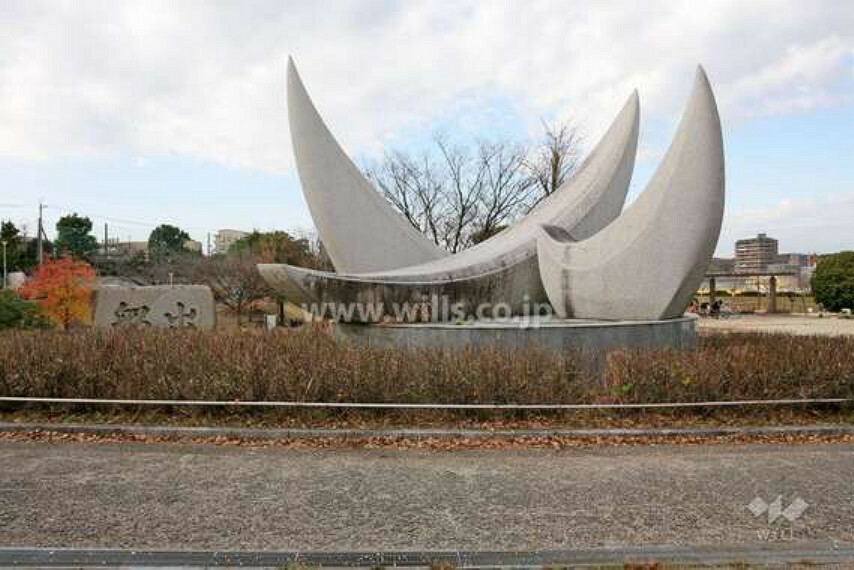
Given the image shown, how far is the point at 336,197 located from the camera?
9953 millimetres

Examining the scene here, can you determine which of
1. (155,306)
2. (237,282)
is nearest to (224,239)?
(237,282)

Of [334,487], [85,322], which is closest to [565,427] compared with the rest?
[334,487]

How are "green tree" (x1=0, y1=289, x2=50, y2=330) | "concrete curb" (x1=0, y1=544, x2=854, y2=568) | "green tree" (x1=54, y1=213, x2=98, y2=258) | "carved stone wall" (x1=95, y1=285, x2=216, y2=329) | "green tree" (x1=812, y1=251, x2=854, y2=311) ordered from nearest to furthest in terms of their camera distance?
"concrete curb" (x1=0, y1=544, x2=854, y2=568) < "green tree" (x1=0, y1=289, x2=50, y2=330) < "carved stone wall" (x1=95, y1=285, x2=216, y2=329) < "green tree" (x1=812, y1=251, x2=854, y2=311) < "green tree" (x1=54, y1=213, x2=98, y2=258)

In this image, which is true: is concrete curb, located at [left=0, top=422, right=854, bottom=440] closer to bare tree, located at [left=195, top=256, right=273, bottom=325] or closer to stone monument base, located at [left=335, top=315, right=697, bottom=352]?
stone monument base, located at [left=335, top=315, right=697, bottom=352]

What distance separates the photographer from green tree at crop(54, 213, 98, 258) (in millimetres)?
45906

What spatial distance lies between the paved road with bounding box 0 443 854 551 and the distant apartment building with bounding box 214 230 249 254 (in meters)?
50.2

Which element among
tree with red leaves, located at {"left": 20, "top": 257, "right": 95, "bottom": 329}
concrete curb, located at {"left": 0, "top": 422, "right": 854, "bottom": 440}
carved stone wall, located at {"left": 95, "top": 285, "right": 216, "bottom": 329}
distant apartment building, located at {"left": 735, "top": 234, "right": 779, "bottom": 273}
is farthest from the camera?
distant apartment building, located at {"left": 735, "top": 234, "right": 779, "bottom": 273}

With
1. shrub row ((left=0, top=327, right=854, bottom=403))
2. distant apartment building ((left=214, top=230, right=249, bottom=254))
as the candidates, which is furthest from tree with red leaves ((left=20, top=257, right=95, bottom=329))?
distant apartment building ((left=214, top=230, right=249, bottom=254))

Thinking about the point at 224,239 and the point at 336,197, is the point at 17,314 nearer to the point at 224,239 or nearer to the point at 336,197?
the point at 336,197

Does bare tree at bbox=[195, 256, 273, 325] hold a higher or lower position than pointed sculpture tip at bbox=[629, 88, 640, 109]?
lower

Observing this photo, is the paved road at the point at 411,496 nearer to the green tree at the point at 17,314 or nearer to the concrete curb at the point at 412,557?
the concrete curb at the point at 412,557

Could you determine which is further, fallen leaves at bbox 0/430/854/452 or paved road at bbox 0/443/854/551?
fallen leaves at bbox 0/430/854/452

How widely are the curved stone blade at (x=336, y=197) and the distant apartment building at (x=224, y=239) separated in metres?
44.8

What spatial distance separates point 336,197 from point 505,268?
2914 millimetres
